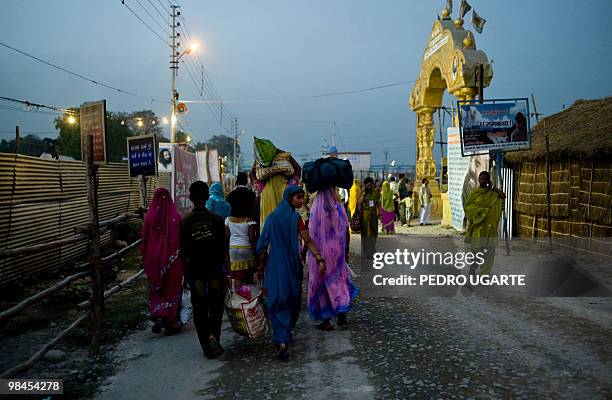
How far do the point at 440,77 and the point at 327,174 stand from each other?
15.4 meters

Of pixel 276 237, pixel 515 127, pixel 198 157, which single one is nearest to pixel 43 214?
pixel 198 157

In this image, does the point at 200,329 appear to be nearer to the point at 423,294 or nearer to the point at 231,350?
the point at 231,350

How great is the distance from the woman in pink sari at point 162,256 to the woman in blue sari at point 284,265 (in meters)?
1.20

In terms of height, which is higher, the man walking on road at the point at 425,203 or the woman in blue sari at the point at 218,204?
the woman in blue sari at the point at 218,204

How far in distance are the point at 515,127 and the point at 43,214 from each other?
9039mm

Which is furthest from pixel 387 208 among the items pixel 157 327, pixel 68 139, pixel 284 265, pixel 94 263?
pixel 68 139

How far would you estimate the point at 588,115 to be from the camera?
42.3 feet

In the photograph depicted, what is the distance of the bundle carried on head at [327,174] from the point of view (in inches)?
242

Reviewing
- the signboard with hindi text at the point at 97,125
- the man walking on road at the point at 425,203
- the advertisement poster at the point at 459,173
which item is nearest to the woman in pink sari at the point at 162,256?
the signboard with hindi text at the point at 97,125

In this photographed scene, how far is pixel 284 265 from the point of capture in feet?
16.6

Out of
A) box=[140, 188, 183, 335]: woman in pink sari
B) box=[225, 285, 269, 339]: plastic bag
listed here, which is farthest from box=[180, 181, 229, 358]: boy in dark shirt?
box=[140, 188, 183, 335]: woman in pink sari

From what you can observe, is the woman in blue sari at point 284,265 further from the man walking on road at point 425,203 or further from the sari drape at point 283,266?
the man walking on road at point 425,203

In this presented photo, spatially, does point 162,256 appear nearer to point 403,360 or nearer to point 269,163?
point 269,163

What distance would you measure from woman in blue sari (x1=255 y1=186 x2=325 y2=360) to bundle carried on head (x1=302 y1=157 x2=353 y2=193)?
37.8 inches
